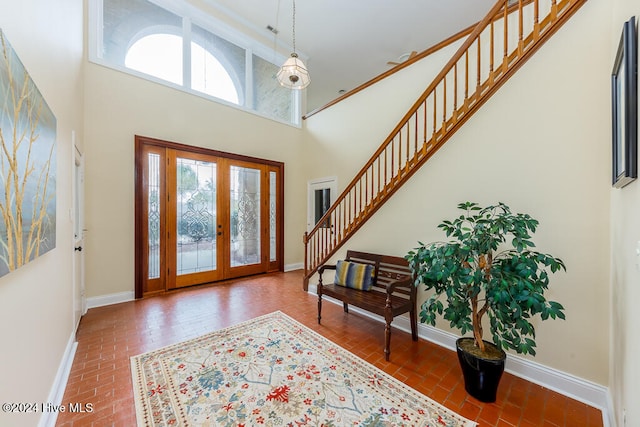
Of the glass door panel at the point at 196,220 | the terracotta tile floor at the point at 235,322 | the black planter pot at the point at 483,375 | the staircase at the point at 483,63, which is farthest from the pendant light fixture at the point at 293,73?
the black planter pot at the point at 483,375

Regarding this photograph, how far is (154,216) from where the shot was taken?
412cm

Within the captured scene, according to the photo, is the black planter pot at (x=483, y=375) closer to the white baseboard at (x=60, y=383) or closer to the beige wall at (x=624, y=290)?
the beige wall at (x=624, y=290)

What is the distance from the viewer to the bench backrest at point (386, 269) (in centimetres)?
288

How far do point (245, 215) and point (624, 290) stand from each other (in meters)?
5.08

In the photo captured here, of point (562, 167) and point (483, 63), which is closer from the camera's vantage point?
point (562, 167)

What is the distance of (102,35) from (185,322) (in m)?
4.47

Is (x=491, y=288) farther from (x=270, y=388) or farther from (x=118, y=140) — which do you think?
(x=118, y=140)

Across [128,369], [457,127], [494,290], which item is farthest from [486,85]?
[128,369]

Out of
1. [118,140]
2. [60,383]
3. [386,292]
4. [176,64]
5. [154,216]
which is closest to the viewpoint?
[60,383]

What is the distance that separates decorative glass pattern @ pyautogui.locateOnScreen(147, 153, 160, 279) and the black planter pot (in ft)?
14.7

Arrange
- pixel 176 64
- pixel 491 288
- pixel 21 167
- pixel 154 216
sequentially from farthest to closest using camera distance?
pixel 176 64, pixel 154 216, pixel 491 288, pixel 21 167

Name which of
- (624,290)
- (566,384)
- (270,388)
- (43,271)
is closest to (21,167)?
(43,271)

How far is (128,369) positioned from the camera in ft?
7.16

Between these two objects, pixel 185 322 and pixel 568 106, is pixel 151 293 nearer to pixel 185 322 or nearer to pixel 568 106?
pixel 185 322
